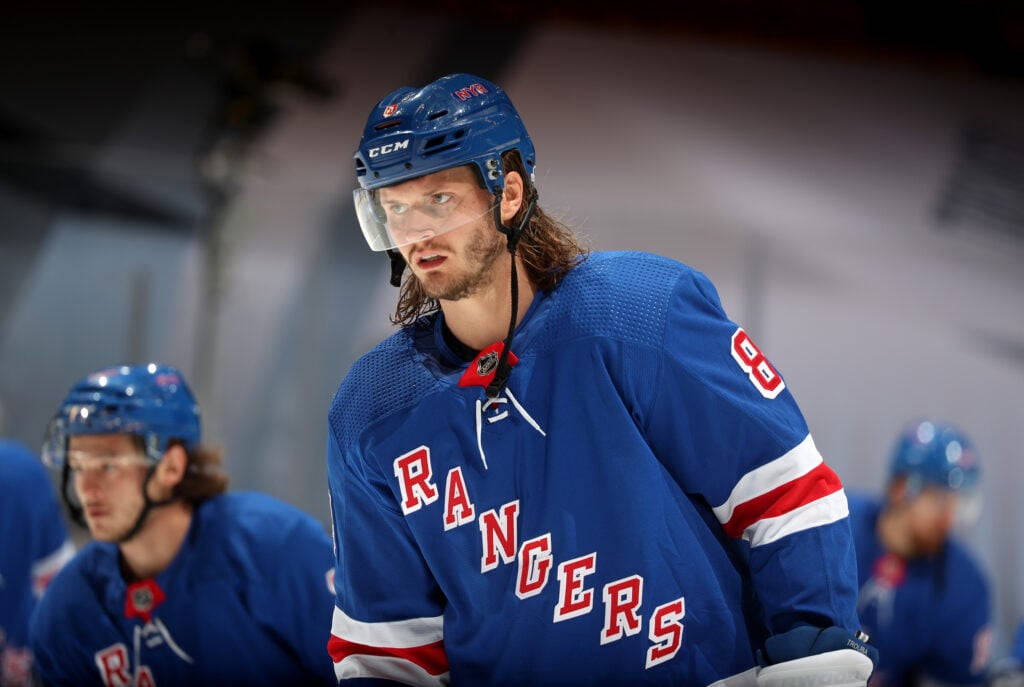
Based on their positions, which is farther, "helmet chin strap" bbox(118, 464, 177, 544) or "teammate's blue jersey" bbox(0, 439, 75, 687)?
"teammate's blue jersey" bbox(0, 439, 75, 687)

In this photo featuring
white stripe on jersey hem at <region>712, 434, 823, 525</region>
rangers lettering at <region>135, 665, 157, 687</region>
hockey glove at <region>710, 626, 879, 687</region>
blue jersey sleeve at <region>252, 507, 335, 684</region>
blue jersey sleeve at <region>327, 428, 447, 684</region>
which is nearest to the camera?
hockey glove at <region>710, 626, 879, 687</region>

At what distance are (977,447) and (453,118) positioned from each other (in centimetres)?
375

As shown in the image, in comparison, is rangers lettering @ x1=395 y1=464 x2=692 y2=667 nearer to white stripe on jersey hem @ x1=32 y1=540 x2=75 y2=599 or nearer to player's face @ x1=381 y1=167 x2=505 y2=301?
player's face @ x1=381 y1=167 x2=505 y2=301

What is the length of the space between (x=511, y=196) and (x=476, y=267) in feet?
0.43

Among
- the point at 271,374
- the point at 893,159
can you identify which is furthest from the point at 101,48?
the point at 893,159

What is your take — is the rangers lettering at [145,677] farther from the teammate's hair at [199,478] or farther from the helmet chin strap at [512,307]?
the helmet chin strap at [512,307]

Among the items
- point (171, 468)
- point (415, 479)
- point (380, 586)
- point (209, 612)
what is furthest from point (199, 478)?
point (415, 479)

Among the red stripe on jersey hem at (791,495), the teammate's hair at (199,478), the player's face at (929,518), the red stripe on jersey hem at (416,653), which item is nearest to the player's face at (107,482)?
the teammate's hair at (199,478)

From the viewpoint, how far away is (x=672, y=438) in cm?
160

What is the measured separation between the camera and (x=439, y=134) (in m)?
1.59

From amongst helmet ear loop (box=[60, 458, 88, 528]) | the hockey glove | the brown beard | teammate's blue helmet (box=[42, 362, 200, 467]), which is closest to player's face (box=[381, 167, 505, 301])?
the brown beard

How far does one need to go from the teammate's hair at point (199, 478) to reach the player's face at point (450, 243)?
130 cm

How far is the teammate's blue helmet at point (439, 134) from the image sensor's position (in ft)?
5.23

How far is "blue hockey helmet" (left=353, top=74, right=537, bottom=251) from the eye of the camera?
1596 millimetres
